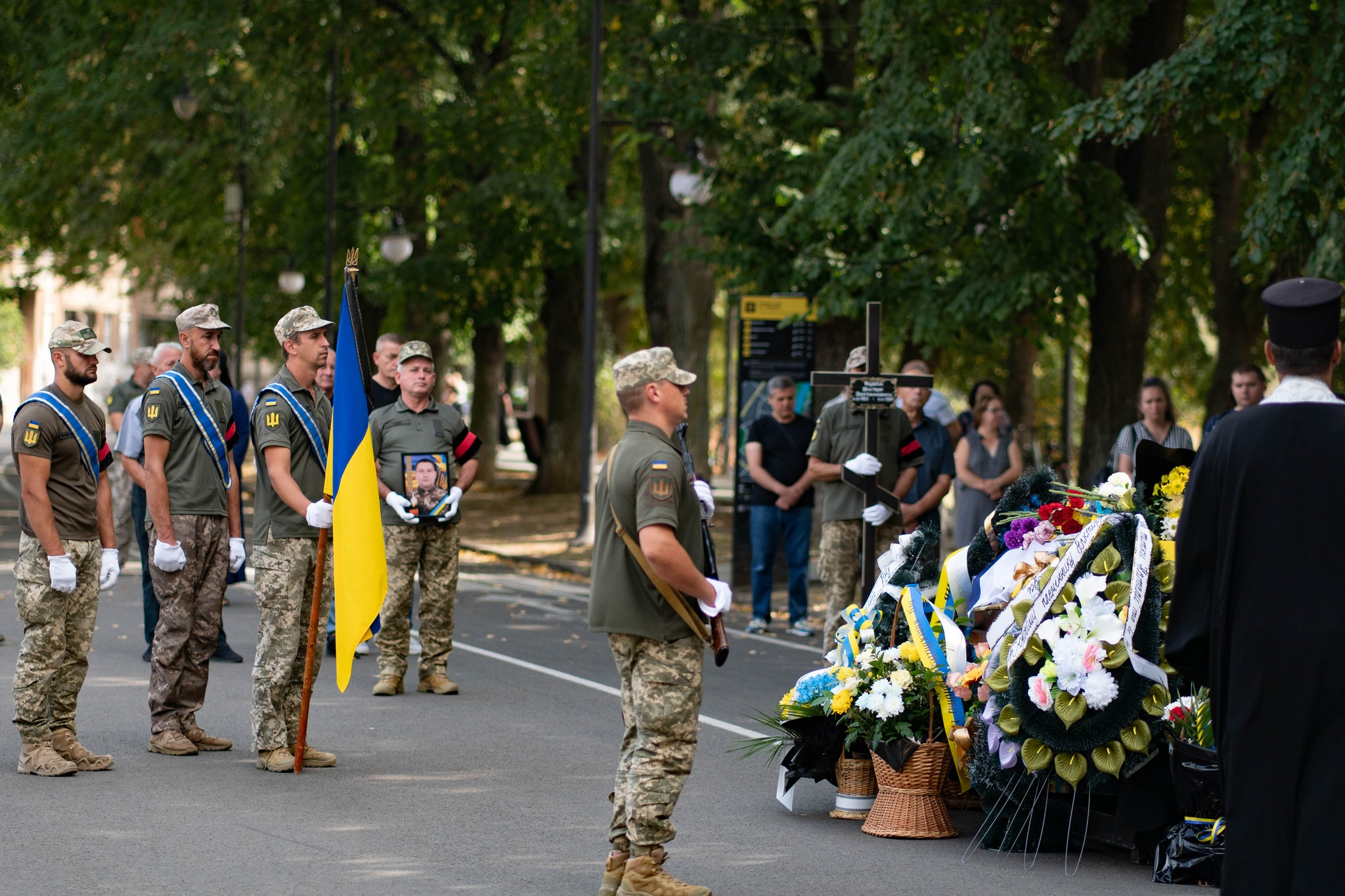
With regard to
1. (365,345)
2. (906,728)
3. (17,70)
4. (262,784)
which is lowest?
(262,784)

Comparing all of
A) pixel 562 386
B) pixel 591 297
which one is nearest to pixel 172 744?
pixel 591 297

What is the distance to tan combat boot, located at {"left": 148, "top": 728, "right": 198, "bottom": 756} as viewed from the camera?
25.1 feet

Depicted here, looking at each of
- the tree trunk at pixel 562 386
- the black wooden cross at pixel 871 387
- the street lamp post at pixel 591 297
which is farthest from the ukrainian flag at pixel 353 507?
the tree trunk at pixel 562 386

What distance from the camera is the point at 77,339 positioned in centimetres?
728

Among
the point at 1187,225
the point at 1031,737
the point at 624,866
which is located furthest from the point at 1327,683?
the point at 1187,225

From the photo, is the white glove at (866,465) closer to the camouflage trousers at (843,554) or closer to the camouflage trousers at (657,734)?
the camouflage trousers at (843,554)

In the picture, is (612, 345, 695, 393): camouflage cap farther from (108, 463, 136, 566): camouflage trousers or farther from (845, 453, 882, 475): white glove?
(108, 463, 136, 566): camouflage trousers

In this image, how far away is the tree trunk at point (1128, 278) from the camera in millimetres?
15445

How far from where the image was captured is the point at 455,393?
32.2 metres

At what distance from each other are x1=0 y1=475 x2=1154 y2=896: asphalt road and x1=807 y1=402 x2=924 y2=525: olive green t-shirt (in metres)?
1.55

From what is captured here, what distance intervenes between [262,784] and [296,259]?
2189 centimetres

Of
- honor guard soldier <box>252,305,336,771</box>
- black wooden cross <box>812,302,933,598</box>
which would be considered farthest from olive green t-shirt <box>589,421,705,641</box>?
black wooden cross <box>812,302,933,598</box>

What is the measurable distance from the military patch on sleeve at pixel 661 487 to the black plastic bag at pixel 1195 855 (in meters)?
2.42

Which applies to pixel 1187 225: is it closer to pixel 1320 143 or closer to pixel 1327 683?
pixel 1320 143
